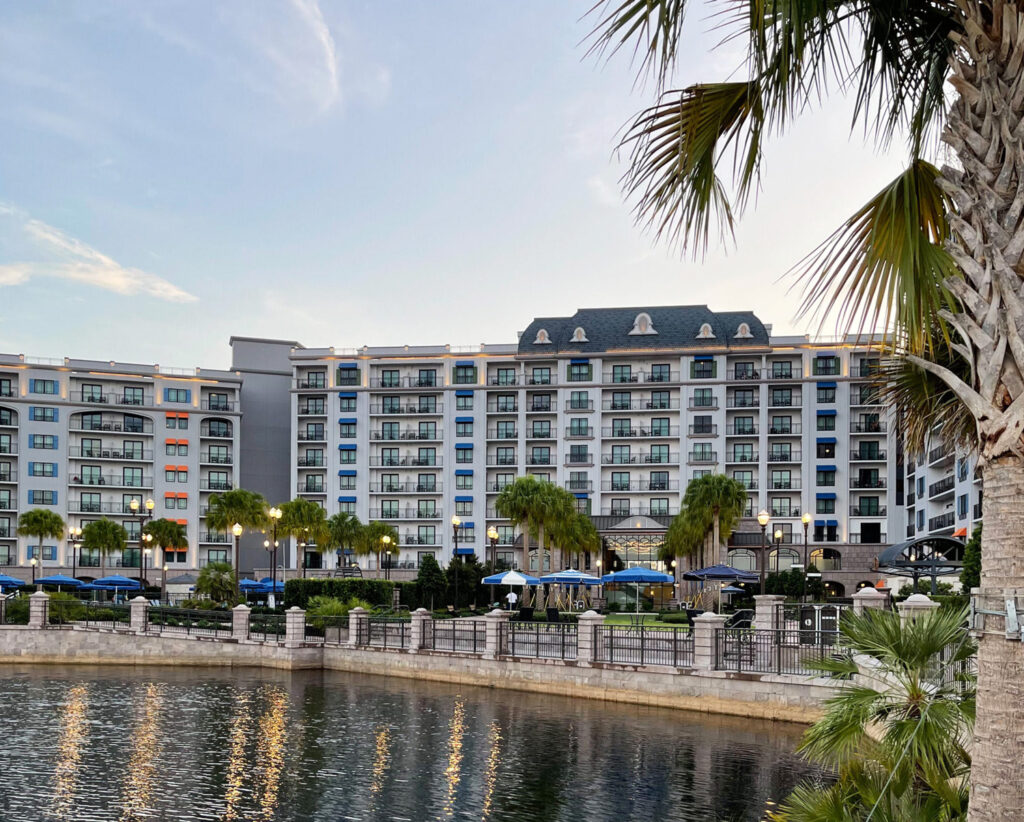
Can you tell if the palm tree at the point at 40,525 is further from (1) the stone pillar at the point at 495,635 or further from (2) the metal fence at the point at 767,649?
(2) the metal fence at the point at 767,649

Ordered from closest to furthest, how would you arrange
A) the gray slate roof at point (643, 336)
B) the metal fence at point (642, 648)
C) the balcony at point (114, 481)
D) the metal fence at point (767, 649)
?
the metal fence at point (767, 649)
the metal fence at point (642, 648)
the gray slate roof at point (643, 336)
the balcony at point (114, 481)

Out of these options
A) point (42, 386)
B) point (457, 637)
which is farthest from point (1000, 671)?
point (42, 386)

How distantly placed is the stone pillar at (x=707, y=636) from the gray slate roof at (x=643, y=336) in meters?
65.1

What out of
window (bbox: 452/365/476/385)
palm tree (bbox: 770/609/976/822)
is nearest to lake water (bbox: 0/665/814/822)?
palm tree (bbox: 770/609/976/822)

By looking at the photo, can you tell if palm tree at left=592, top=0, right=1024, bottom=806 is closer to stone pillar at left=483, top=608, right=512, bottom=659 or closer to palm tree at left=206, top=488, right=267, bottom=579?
stone pillar at left=483, top=608, right=512, bottom=659

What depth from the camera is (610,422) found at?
93438 millimetres

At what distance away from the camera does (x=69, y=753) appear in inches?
856

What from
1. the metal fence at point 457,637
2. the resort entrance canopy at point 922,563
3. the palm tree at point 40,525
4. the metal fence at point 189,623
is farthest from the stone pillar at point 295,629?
the palm tree at point 40,525

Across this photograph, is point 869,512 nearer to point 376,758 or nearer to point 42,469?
point 42,469

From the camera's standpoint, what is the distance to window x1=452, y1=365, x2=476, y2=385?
95.7m

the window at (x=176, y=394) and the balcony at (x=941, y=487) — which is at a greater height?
the window at (x=176, y=394)

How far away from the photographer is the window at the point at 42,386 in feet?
307

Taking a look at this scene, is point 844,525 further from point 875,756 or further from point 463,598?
point 875,756

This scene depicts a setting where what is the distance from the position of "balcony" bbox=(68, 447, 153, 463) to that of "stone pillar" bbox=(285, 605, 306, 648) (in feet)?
209
